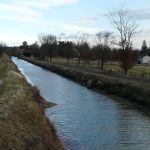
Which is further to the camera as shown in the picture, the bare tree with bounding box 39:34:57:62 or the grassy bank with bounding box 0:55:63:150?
the bare tree with bounding box 39:34:57:62

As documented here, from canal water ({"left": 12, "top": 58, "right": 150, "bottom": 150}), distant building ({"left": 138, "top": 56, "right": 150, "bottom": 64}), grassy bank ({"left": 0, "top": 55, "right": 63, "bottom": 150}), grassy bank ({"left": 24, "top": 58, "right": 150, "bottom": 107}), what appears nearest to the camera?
grassy bank ({"left": 0, "top": 55, "right": 63, "bottom": 150})

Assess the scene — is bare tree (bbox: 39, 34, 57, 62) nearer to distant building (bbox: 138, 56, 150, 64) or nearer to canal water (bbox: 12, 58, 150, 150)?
distant building (bbox: 138, 56, 150, 64)

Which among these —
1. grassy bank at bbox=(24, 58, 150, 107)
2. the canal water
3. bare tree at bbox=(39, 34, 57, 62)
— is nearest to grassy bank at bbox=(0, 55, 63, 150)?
the canal water

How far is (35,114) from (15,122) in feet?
13.1

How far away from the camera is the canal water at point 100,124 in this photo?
21.9 meters

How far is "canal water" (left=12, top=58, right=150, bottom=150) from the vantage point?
71.8 ft

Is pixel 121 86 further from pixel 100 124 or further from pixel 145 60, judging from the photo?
pixel 145 60

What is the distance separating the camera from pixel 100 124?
27625 mm

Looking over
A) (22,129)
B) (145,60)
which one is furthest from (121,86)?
(145,60)

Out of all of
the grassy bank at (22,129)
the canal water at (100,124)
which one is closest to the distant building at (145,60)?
the canal water at (100,124)

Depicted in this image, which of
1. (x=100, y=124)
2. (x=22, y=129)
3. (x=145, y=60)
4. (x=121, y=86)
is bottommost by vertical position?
(x=100, y=124)

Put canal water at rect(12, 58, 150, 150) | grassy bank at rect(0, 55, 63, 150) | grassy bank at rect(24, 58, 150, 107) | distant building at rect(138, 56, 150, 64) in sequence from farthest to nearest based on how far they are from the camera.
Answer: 1. distant building at rect(138, 56, 150, 64)
2. grassy bank at rect(24, 58, 150, 107)
3. canal water at rect(12, 58, 150, 150)
4. grassy bank at rect(0, 55, 63, 150)

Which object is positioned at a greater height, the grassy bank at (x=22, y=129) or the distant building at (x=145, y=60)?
the distant building at (x=145, y=60)

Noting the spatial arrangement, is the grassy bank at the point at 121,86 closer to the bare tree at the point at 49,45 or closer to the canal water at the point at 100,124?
the canal water at the point at 100,124
